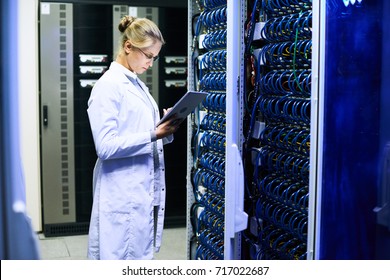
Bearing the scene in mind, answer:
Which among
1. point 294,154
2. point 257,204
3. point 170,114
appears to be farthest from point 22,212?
point 257,204

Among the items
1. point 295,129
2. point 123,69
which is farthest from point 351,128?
point 123,69

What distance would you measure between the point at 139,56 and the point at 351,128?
1060 millimetres

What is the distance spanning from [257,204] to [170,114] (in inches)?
32.5

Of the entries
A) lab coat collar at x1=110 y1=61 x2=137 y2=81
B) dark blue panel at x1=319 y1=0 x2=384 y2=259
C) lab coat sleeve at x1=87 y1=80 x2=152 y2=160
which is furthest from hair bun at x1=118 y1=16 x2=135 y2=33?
dark blue panel at x1=319 y1=0 x2=384 y2=259

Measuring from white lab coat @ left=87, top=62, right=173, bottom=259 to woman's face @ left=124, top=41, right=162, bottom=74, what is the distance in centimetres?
5

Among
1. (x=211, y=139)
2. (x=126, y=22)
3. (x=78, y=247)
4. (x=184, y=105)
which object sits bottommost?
(x=78, y=247)

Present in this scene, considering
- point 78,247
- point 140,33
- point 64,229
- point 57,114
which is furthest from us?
point 64,229

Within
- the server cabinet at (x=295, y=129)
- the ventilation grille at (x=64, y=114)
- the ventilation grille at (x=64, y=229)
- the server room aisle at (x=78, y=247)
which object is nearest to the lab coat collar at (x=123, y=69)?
the server cabinet at (x=295, y=129)

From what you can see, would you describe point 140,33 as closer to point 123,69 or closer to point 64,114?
point 123,69

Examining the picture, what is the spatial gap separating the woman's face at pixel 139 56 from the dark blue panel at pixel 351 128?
2.92ft

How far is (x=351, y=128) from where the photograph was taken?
7.73ft

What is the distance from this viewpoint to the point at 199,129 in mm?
3637

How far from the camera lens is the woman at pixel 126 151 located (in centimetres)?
259

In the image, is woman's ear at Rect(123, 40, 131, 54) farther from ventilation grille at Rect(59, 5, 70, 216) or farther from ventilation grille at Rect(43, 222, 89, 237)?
ventilation grille at Rect(43, 222, 89, 237)
